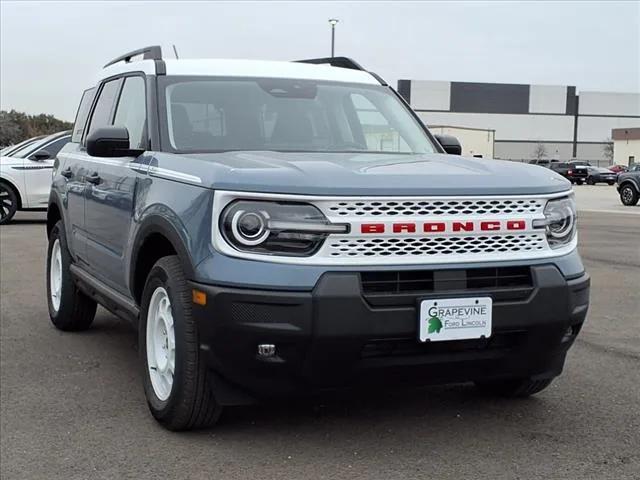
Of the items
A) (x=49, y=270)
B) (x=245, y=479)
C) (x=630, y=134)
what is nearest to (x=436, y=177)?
(x=245, y=479)

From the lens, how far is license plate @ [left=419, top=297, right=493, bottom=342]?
3.28 meters

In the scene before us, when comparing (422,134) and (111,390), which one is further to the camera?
(422,134)

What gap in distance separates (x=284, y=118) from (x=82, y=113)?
258cm

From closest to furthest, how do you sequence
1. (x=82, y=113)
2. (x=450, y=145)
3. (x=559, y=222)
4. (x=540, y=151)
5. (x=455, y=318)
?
(x=455, y=318), (x=559, y=222), (x=450, y=145), (x=82, y=113), (x=540, y=151)

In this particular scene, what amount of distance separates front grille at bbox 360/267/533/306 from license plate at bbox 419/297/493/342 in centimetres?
4

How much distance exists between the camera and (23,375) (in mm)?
4914

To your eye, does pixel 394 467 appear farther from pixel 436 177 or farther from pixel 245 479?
pixel 436 177

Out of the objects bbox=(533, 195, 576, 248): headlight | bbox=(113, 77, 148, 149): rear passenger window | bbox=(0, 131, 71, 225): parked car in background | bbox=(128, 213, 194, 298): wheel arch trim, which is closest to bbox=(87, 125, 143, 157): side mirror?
bbox=(113, 77, 148, 149): rear passenger window

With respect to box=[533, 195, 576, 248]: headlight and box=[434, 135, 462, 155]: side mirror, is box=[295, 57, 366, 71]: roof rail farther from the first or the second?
box=[533, 195, 576, 248]: headlight

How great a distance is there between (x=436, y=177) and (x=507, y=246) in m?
0.45

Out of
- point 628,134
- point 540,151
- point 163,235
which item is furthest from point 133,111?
point 540,151

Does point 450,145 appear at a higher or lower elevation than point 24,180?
higher

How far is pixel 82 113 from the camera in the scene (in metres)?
6.53

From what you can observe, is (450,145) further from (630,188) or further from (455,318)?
(630,188)
